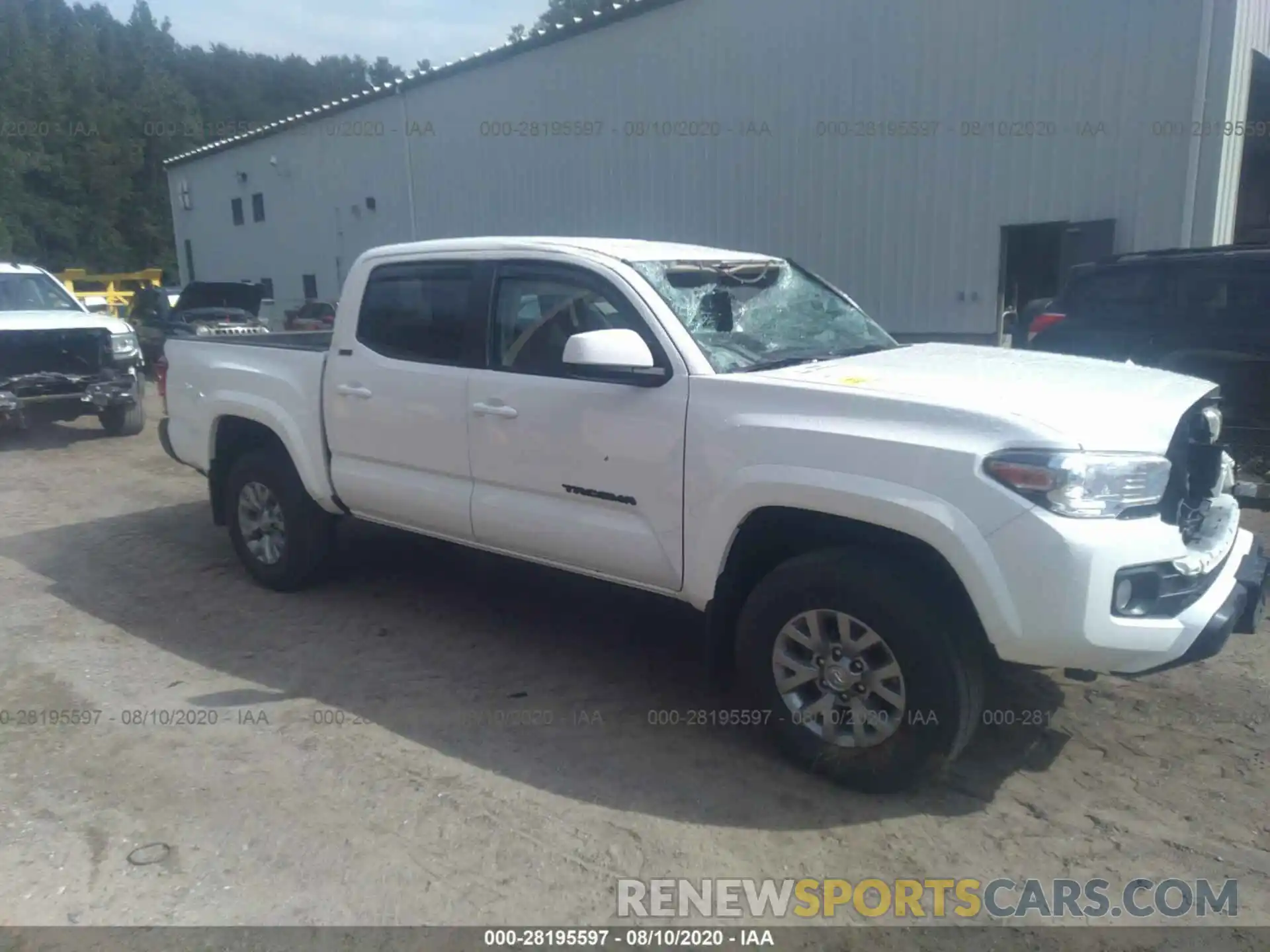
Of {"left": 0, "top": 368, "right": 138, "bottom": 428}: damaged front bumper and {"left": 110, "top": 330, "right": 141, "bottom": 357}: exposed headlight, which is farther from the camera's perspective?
{"left": 110, "top": 330, "right": 141, "bottom": 357}: exposed headlight

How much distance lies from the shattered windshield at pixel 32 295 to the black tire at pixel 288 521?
698cm

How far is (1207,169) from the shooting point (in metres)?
10.8

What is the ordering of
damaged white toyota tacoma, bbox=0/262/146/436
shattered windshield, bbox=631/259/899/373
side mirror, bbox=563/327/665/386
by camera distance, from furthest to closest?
→ damaged white toyota tacoma, bbox=0/262/146/436
shattered windshield, bbox=631/259/899/373
side mirror, bbox=563/327/665/386

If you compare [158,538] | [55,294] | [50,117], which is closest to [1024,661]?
[158,538]

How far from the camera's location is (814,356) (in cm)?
413

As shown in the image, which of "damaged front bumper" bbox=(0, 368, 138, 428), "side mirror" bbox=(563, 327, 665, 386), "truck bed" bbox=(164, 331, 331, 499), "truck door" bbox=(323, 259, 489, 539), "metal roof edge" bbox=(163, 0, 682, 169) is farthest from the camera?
"metal roof edge" bbox=(163, 0, 682, 169)

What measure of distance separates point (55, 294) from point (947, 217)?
10.8 m

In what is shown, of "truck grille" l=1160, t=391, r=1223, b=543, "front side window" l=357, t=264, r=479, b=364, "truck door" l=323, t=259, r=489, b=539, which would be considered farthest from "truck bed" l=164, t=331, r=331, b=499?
"truck grille" l=1160, t=391, r=1223, b=543

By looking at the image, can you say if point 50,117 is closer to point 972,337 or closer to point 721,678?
point 972,337

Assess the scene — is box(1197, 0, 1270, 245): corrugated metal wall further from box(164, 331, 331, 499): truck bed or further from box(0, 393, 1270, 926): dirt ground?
box(164, 331, 331, 499): truck bed

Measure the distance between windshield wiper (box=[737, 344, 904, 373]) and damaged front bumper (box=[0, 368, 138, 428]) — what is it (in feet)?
29.6

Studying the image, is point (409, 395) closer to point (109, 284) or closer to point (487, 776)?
point (487, 776)

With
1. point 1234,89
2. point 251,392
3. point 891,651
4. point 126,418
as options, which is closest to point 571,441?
point 891,651

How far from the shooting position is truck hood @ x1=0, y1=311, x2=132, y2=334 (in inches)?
Result: 403
